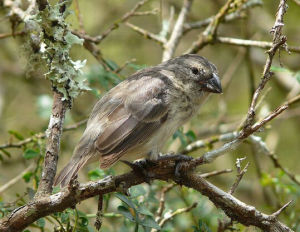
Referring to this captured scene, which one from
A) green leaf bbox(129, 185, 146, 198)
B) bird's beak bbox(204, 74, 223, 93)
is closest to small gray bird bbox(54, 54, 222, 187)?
bird's beak bbox(204, 74, 223, 93)

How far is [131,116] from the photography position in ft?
12.5

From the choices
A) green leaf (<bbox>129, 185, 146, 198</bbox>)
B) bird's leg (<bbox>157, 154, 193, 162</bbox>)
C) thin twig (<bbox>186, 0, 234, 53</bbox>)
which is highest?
thin twig (<bbox>186, 0, 234, 53</bbox>)

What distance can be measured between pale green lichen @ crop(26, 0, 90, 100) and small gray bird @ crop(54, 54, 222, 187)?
593mm

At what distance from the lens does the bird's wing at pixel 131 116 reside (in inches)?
141

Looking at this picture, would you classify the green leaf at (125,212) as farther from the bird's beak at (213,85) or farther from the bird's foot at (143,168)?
the bird's beak at (213,85)

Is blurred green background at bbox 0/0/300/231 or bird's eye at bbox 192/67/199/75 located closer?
bird's eye at bbox 192/67/199/75

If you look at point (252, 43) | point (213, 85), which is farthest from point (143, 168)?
point (252, 43)

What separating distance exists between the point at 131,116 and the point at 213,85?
2.82ft

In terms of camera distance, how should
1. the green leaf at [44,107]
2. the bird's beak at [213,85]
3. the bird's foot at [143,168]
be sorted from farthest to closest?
the green leaf at [44,107], the bird's beak at [213,85], the bird's foot at [143,168]

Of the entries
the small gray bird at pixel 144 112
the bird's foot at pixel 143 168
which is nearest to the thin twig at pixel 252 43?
the small gray bird at pixel 144 112

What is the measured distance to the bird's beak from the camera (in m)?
4.21

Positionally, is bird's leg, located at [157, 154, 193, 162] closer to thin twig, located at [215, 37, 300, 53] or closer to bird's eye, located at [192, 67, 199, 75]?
bird's eye, located at [192, 67, 199, 75]

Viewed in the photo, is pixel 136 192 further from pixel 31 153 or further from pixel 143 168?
pixel 31 153

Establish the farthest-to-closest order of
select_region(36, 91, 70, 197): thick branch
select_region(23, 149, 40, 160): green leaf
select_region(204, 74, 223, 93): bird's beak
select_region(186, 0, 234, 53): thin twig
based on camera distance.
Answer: select_region(186, 0, 234, 53): thin twig → select_region(204, 74, 223, 93): bird's beak → select_region(23, 149, 40, 160): green leaf → select_region(36, 91, 70, 197): thick branch
